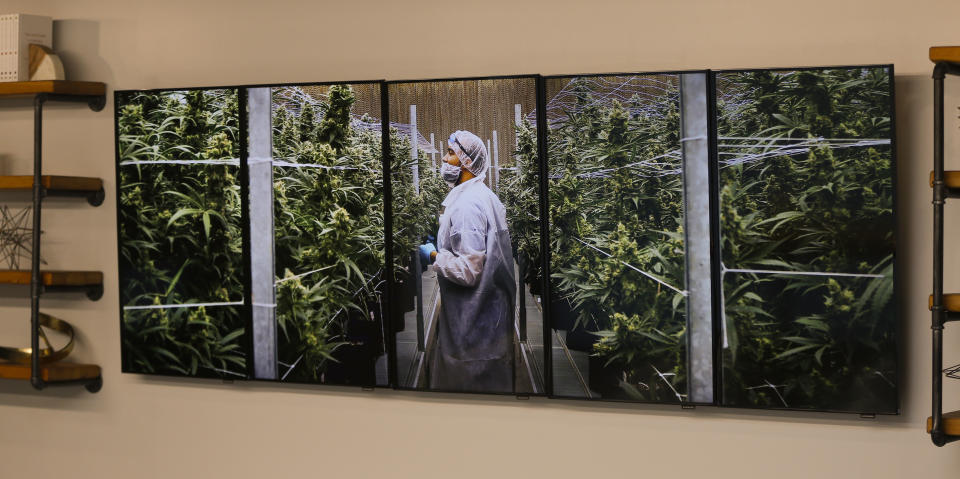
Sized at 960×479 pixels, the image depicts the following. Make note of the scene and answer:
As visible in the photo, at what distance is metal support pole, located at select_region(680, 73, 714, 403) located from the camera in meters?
2.55

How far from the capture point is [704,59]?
262cm

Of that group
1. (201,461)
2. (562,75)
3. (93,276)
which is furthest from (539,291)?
(93,276)

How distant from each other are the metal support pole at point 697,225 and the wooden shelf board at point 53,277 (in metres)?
2.29

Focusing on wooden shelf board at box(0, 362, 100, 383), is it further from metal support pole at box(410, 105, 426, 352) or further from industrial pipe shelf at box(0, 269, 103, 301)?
metal support pole at box(410, 105, 426, 352)

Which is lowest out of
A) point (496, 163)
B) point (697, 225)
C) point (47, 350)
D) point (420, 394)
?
point (420, 394)

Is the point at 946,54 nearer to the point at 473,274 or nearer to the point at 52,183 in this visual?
the point at 473,274

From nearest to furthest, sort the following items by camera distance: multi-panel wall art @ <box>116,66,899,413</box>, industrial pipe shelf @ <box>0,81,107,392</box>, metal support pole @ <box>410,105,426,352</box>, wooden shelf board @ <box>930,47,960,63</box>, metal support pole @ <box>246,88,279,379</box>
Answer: wooden shelf board @ <box>930,47,960,63</box> < multi-panel wall art @ <box>116,66,899,413</box> < metal support pole @ <box>410,105,426,352</box> < metal support pole @ <box>246,88,279,379</box> < industrial pipe shelf @ <box>0,81,107,392</box>

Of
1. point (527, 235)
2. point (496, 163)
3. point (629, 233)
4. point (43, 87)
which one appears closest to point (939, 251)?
point (629, 233)

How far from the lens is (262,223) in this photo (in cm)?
295

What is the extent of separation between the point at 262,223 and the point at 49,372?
104cm

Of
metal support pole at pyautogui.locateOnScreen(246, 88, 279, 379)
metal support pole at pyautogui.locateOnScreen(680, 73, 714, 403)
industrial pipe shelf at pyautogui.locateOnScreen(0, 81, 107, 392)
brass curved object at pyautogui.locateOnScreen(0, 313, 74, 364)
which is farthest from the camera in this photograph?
brass curved object at pyautogui.locateOnScreen(0, 313, 74, 364)

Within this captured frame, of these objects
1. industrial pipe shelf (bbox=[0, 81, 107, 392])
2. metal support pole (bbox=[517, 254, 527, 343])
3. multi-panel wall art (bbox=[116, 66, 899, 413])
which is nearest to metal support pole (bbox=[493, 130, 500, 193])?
multi-panel wall art (bbox=[116, 66, 899, 413])

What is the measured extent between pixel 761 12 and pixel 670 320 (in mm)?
1016

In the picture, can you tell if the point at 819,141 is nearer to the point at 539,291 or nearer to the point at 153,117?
the point at 539,291
